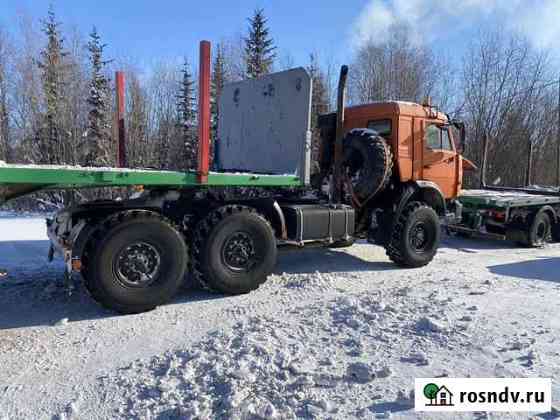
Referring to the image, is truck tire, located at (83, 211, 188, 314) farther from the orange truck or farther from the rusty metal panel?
the orange truck

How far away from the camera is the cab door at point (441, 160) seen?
772 cm

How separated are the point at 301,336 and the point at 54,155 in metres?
20.0

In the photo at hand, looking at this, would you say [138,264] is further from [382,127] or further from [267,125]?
[382,127]

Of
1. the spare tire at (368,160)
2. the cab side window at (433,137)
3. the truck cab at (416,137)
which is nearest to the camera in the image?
the spare tire at (368,160)

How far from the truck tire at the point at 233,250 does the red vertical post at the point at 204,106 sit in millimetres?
733

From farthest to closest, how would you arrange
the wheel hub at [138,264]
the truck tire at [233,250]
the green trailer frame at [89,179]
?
the truck tire at [233,250]
the wheel hub at [138,264]
the green trailer frame at [89,179]

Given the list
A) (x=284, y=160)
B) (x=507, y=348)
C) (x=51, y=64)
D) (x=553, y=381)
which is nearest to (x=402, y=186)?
(x=284, y=160)

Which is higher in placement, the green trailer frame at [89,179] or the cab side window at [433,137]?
the cab side window at [433,137]

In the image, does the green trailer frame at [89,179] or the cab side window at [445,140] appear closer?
the green trailer frame at [89,179]

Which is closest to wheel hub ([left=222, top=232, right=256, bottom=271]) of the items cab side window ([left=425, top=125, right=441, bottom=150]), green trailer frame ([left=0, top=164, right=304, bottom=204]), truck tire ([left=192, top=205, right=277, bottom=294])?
truck tire ([left=192, top=205, right=277, bottom=294])

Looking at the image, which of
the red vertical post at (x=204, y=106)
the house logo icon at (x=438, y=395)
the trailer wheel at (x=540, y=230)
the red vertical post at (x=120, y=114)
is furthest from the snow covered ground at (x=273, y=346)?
the trailer wheel at (x=540, y=230)

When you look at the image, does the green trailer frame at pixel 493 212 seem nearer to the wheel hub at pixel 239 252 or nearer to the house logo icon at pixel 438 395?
the wheel hub at pixel 239 252

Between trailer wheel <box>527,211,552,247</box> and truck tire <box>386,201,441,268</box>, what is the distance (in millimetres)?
3886

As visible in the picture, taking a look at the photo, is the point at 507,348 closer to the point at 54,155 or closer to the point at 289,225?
the point at 289,225
